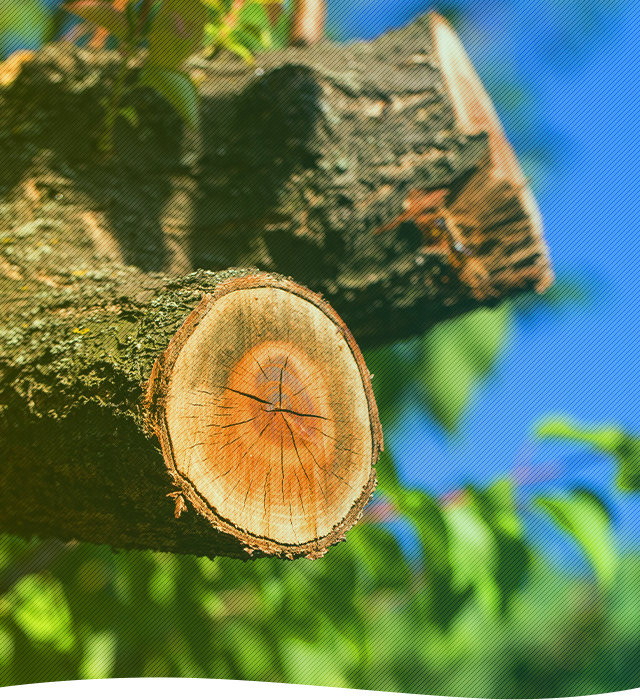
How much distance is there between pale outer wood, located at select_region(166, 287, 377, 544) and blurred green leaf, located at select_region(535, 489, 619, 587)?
1.22ft

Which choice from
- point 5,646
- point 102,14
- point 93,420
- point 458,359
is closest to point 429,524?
point 93,420

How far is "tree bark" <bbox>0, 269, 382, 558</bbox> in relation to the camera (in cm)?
45

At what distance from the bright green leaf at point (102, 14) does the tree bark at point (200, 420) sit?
50 cm

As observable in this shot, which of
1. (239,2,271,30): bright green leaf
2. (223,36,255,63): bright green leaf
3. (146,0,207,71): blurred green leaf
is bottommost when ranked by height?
(223,36,255,63): bright green leaf

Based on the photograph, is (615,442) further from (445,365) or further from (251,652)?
(445,365)

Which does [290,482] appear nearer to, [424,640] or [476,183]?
[476,183]

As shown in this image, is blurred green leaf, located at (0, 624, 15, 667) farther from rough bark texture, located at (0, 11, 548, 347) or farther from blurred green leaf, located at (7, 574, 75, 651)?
rough bark texture, located at (0, 11, 548, 347)

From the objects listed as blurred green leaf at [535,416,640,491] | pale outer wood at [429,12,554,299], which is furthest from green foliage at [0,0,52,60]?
blurred green leaf at [535,416,640,491]

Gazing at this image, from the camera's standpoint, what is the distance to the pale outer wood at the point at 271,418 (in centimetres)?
46

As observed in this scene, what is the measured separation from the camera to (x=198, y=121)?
916mm

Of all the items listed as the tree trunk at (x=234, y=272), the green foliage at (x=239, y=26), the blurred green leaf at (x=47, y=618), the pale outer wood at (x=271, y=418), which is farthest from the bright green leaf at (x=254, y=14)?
the blurred green leaf at (x=47, y=618)

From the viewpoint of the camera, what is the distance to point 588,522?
750mm

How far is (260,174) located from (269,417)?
518 mm

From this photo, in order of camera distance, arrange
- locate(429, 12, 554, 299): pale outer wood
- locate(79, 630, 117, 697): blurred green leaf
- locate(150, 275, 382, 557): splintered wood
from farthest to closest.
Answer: locate(429, 12, 554, 299): pale outer wood
locate(79, 630, 117, 697): blurred green leaf
locate(150, 275, 382, 557): splintered wood
